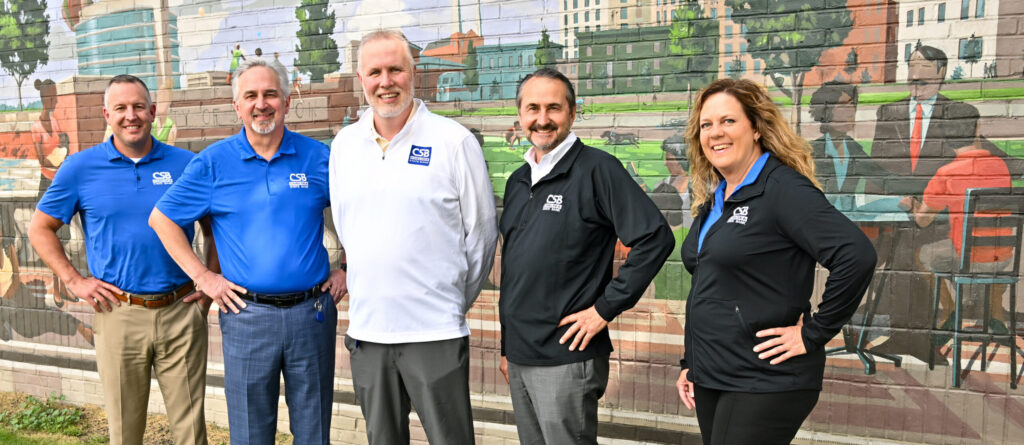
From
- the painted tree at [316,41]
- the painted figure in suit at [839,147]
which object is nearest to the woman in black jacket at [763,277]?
the painted figure in suit at [839,147]

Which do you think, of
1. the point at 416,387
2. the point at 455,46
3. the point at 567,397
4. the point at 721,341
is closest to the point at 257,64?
the point at 455,46

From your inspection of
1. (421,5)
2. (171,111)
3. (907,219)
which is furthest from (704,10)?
(171,111)

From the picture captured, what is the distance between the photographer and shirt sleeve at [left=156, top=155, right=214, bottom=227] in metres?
3.03

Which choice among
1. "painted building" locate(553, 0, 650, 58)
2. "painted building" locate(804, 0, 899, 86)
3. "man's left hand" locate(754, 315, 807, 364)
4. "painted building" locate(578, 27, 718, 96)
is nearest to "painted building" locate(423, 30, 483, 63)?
"painted building" locate(553, 0, 650, 58)

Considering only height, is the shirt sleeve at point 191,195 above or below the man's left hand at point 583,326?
above

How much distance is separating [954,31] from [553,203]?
2133 mm

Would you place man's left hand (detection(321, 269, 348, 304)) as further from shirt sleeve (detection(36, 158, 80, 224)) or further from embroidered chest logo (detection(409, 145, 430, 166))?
shirt sleeve (detection(36, 158, 80, 224))

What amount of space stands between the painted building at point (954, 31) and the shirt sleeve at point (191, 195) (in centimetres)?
322

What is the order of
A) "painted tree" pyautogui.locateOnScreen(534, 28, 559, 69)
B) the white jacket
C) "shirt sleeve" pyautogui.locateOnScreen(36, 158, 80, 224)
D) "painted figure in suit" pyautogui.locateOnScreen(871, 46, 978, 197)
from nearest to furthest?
the white jacket
"painted figure in suit" pyautogui.locateOnScreen(871, 46, 978, 197)
"shirt sleeve" pyautogui.locateOnScreen(36, 158, 80, 224)
"painted tree" pyautogui.locateOnScreen(534, 28, 559, 69)

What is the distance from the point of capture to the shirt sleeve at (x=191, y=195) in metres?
3.03

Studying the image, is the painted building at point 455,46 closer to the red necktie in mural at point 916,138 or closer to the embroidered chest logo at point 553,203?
the embroidered chest logo at point 553,203

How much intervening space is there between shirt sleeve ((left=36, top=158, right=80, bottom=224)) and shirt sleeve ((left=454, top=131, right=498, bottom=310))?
211 cm

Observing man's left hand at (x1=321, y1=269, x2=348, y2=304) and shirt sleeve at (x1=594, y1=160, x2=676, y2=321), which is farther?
man's left hand at (x1=321, y1=269, x2=348, y2=304)

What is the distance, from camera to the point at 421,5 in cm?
426
